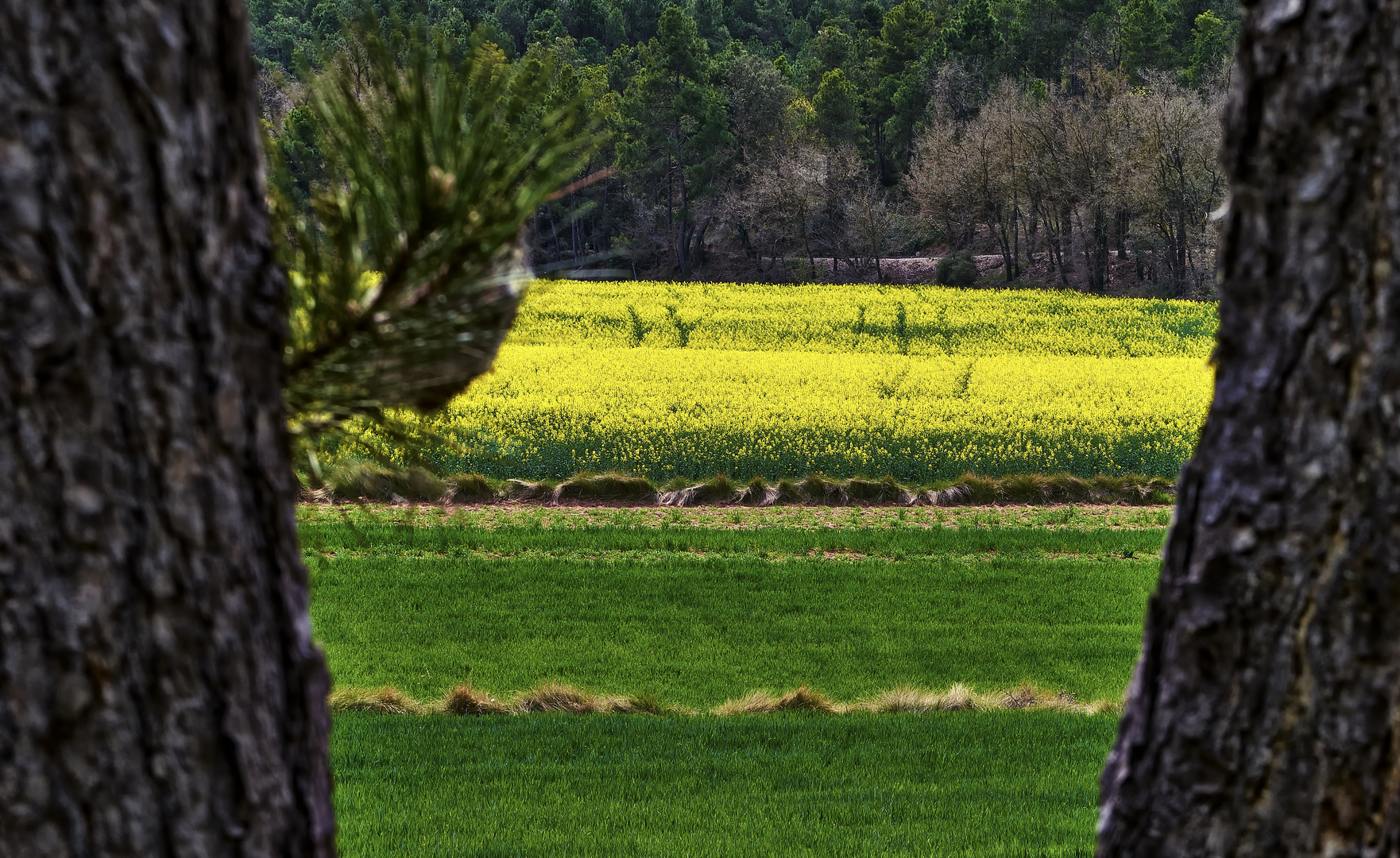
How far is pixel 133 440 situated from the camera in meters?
1.16

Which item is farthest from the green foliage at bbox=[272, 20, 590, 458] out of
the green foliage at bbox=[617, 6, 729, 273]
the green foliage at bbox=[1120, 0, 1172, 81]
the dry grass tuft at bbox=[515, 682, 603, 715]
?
the green foliage at bbox=[1120, 0, 1172, 81]

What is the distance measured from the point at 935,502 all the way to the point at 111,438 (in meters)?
14.6

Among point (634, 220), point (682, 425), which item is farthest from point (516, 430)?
point (634, 220)

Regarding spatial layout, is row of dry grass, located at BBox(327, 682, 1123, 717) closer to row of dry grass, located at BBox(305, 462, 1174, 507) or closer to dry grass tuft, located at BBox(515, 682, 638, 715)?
dry grass tuft, located at BBox(515, 682, 638, 715)

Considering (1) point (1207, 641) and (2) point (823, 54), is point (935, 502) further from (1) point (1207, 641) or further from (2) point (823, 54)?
(2) point (823, 54)

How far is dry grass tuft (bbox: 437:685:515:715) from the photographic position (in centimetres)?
734

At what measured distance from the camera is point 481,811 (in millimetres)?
5391

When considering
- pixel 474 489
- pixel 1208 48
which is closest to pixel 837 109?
pixel 1208 48

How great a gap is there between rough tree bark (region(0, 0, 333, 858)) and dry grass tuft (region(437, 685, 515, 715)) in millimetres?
6252

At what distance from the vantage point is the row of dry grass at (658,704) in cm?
736

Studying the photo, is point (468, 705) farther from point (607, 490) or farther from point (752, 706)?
point (607, 490)

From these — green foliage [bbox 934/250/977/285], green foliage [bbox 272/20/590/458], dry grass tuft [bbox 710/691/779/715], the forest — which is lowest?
dry grass tuft [bbox 710/691/779/715]

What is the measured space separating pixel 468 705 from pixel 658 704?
3.79 ft

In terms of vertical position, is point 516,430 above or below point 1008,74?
below
